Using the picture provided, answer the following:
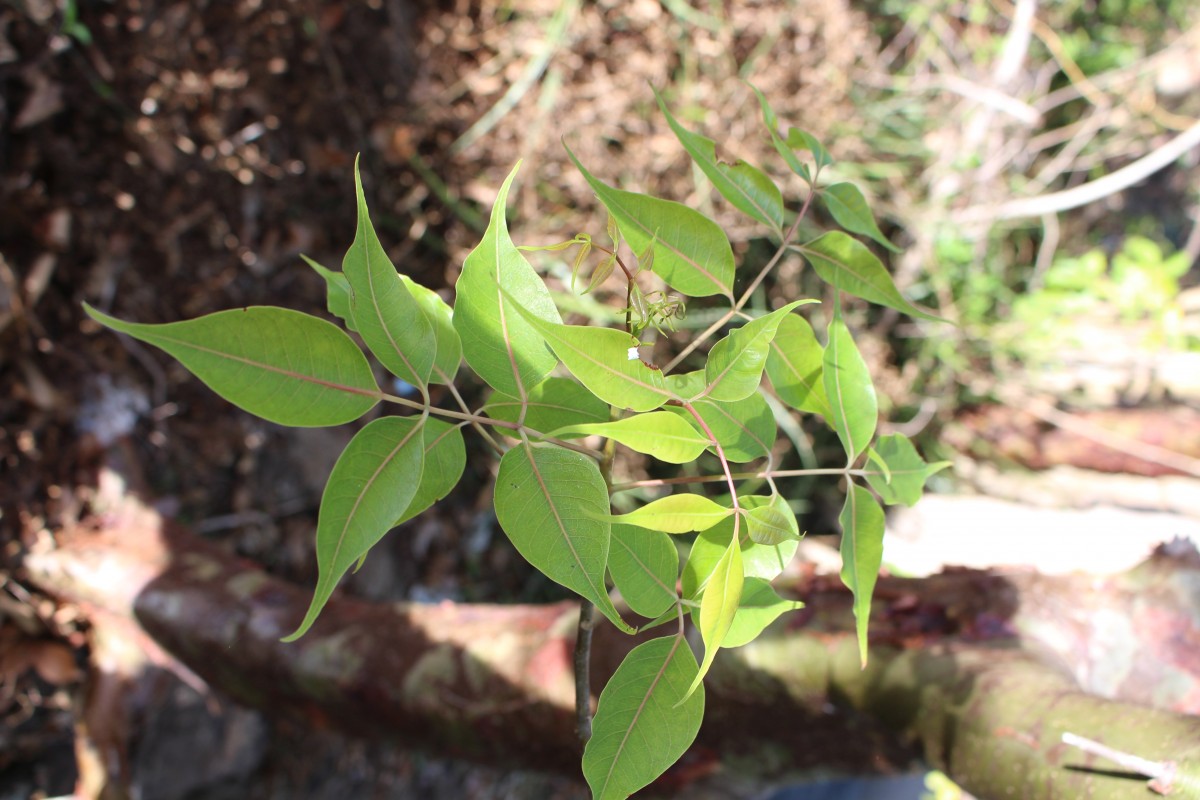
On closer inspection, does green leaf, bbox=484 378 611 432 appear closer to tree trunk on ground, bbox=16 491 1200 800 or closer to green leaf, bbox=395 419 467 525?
green leaf, bbox=395 419 467 525

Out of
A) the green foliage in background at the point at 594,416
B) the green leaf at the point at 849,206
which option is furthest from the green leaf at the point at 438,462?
the green leaf at the point at 849,206

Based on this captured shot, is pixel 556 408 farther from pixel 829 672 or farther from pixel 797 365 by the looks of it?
pixel 829 672

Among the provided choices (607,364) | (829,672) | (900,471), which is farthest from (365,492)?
(829,672)

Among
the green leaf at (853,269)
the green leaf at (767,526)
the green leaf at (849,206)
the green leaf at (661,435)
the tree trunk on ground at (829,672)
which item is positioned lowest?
the tree trunk on ground at (829,672)

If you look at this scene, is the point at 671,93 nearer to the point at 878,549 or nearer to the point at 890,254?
the point at 890,254

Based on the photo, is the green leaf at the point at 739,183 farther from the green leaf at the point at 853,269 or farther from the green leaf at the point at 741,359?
the green leaf at the point at 741,359

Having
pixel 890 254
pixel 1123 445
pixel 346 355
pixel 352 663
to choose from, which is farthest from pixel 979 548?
pixel 346 355
